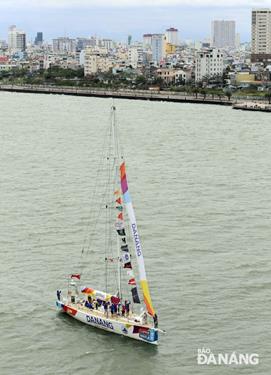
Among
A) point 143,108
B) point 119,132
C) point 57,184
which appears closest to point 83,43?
point 143,108

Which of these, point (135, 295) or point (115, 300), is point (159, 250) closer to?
point (135, 295)

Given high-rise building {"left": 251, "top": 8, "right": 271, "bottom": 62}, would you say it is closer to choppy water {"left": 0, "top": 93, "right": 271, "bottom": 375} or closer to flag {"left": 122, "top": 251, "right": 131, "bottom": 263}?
choppy water {"left": 0, "top": 93, "right": 271, "bottom": 375}

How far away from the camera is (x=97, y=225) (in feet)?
37.3

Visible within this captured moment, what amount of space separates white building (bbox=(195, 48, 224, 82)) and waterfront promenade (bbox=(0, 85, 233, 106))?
31.3 ft

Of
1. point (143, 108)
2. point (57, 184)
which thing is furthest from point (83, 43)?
point (57, 184)

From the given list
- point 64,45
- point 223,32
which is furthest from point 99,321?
point 223,32

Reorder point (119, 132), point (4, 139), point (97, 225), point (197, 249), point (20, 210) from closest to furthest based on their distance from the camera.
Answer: point (197, 249) < point (97, 225) < point (20, 210) < point (4, 139) < point (119, 132)

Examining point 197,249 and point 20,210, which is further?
point 20,210

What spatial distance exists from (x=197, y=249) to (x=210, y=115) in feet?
64.5

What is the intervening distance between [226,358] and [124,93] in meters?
33.1

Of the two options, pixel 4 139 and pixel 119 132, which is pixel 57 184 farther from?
pixel 119 132

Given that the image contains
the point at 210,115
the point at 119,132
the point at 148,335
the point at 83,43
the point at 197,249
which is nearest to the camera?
the point at 148,335

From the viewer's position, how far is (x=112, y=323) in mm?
7980

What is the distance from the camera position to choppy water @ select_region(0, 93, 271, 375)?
7.70 metres
